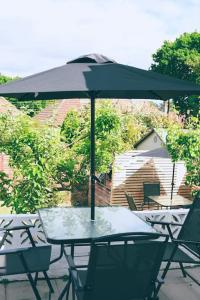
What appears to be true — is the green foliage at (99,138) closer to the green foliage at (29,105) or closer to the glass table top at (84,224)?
the green foliage at (29,105)

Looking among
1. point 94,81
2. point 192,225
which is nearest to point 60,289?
point 192,225

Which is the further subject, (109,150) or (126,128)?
(126,128)

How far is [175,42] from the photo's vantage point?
142 feet

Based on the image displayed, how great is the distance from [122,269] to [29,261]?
1168 millimetres

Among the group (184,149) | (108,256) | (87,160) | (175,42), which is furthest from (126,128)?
(175,42)

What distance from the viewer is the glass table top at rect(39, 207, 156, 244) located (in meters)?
3.67

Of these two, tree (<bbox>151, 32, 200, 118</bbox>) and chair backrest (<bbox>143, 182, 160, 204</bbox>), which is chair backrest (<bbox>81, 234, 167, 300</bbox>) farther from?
tree (<bbox>151, 32, 200, 118</bbox>)

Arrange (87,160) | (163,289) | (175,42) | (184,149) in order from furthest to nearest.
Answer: (175,42) < (184,149) < (87,160) < (163,289)

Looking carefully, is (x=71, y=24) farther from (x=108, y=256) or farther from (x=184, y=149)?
(x=108, y=256)

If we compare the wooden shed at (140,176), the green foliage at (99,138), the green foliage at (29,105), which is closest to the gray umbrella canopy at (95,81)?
the green foliage at (29,105)

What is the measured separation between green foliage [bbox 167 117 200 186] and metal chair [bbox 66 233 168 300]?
720cm

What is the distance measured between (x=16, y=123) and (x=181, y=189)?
8.87m

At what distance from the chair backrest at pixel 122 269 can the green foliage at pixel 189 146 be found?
7.19 metres

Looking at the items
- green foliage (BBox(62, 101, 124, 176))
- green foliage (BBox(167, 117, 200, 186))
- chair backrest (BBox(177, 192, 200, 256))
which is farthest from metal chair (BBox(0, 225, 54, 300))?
green foliage (BBox(167, 117, 200, 186))
